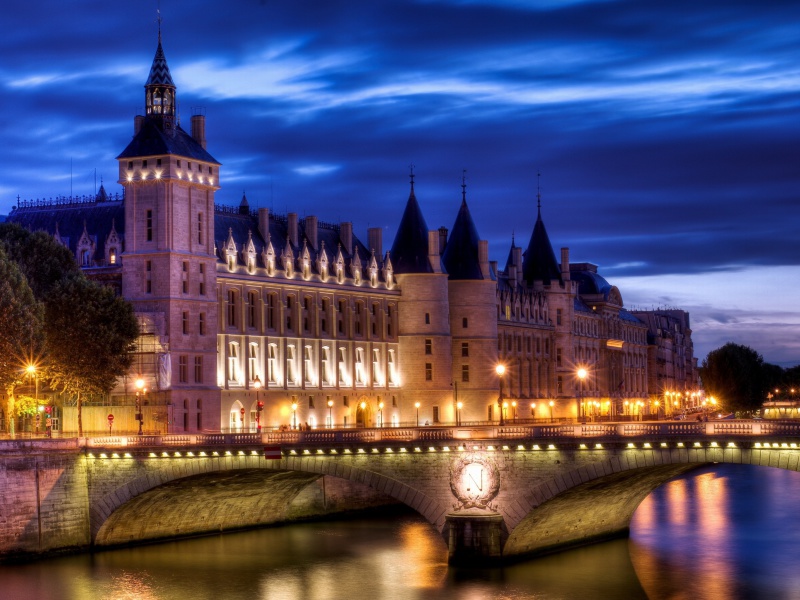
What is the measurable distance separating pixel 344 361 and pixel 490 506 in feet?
→ 190

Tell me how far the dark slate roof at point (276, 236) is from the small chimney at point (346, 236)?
0.24 meters

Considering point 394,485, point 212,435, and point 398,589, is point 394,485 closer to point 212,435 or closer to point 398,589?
point 398,589

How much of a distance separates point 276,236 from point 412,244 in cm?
1678

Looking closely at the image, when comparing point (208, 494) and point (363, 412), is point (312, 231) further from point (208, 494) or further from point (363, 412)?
point (208, 494)

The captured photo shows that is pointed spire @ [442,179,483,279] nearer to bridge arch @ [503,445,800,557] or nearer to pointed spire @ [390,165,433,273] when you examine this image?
pointed spire @ [390,165,433,273]

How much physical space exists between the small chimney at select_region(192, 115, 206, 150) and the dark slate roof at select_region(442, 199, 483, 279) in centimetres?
3681

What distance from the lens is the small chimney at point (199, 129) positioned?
111562 millimetres

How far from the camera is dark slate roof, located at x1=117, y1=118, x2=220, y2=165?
344 feet

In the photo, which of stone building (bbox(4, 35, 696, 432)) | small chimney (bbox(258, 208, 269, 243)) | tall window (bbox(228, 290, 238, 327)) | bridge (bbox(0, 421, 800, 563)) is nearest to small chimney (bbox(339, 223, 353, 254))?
stone building (bbox(4, 35, 696, 432))

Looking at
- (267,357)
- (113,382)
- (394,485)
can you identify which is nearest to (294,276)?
(267,357)

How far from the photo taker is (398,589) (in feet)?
233

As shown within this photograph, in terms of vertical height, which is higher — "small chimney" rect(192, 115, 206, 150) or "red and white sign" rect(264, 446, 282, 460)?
"small chimney" rect(192, 115, 206, 150)

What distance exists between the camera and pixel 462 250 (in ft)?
466

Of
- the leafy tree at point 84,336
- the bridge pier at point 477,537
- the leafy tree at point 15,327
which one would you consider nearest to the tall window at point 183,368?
the leafy tree at point 84,336
